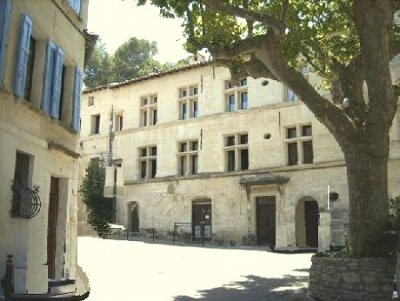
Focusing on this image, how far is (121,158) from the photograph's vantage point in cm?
2781

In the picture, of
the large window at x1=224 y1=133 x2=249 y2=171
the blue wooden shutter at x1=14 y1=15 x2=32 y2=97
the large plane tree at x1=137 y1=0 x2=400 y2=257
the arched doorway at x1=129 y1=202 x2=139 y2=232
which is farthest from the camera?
the arched doorway at x1=129 y1=202 x2=139 y2=232

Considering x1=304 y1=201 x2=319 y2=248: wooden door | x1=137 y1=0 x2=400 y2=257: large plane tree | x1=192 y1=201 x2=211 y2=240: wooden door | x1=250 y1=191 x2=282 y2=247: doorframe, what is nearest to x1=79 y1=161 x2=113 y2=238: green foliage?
x1=192 y1=201 x2=211 y2=240: wooden door

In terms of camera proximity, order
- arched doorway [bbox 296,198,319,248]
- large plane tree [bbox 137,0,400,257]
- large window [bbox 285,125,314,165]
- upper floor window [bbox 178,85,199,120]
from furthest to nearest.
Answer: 1. upper floor window [bbox 178,85,199,120]
2. large window [bbox 285,125,314,165]
3. arched doorway [bbox 296,198,319,248]
4. large plane tree [bbox 137,0,400,257]

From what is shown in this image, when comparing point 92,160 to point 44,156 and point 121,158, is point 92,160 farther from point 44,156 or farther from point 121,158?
point 44,156

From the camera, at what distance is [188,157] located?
25.4 metres

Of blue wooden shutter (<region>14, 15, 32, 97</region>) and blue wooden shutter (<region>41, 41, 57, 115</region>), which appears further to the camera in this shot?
blue wooden shutter (<region>41, 41, 57, 115</region>)

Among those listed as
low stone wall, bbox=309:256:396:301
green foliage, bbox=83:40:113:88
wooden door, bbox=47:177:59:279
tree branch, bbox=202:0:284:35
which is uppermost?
green foliage, bbox=83:40:113:88

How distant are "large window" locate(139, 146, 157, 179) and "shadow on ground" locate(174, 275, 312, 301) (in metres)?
16.3

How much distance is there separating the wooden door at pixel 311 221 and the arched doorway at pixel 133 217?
32.5 ft

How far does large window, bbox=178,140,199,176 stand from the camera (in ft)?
83.1

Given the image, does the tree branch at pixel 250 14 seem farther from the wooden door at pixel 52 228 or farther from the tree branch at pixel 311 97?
the wooden door at pixel 52 228

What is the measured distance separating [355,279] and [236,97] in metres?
16.7

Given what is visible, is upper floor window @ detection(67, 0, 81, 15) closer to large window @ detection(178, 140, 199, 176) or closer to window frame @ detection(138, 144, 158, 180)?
large window @ detection(178, 140, 199, 176)

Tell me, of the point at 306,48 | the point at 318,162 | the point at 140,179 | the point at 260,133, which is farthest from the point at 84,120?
the point at 306,48
